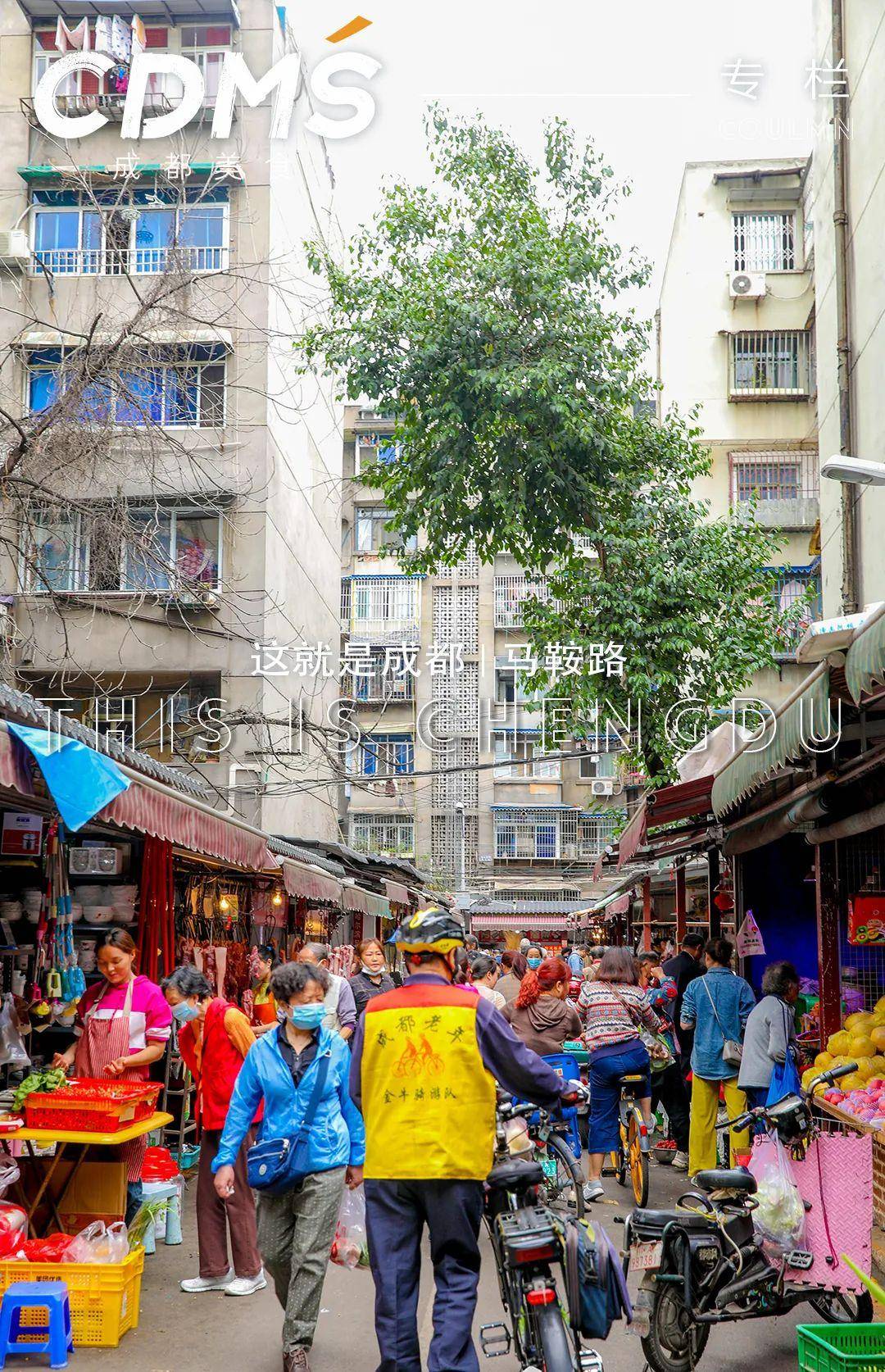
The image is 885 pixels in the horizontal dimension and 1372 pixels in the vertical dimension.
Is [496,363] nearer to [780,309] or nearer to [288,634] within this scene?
[288,634]

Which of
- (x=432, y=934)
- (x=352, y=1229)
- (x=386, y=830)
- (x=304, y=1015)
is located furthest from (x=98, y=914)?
(x=386, y=830)

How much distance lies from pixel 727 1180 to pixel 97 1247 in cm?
287

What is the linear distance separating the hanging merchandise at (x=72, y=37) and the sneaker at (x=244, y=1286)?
873 inches

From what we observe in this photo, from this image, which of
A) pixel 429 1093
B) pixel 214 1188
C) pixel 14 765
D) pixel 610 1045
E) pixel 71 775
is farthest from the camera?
pixel 610 1045

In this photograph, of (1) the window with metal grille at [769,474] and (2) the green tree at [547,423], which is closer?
(2) the green tree at [547,423]

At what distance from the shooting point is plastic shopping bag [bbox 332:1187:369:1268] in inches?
226

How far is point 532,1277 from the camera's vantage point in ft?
14.3

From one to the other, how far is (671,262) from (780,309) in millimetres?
3031

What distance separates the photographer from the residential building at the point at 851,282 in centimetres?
1551

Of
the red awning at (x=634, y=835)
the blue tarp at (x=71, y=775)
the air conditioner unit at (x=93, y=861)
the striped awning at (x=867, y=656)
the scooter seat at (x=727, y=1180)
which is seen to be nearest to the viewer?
the striped awning at (x=867, y=656)

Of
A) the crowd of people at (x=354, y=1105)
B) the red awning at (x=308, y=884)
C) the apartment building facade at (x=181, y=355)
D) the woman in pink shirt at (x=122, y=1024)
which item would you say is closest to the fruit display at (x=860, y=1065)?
the crowd of people at (x=354, y=1105)

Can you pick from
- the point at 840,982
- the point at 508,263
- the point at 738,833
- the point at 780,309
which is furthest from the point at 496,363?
the point at 780,309

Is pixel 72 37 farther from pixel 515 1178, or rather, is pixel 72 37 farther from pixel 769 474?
pixel 515 1178

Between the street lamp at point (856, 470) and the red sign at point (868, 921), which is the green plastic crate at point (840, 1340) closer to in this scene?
the red sign at point (868, 921)
